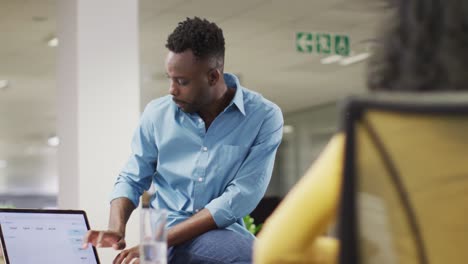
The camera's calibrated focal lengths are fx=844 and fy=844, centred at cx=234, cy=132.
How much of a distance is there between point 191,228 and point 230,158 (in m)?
0.27

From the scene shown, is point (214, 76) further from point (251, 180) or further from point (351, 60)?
point (351, 60)

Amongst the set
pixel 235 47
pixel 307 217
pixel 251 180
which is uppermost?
pixel 235 47

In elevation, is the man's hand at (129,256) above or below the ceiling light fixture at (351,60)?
below

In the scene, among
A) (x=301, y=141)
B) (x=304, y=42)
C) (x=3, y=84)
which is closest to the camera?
(x=304, y=42)

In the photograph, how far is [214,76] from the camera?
2320 millimetres

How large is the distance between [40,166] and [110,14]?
20.0 m

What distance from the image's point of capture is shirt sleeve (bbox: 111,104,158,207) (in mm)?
2385

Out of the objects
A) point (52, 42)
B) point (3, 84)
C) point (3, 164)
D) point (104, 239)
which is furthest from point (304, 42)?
point (3, 164)

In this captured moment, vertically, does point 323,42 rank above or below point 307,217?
above

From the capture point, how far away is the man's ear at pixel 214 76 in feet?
7.55

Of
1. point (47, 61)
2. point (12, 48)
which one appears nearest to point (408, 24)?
point (12, 48)

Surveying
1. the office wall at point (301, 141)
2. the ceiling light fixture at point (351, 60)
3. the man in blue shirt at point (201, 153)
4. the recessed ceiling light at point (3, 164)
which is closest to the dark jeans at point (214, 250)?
the man in blue shirt at point (201, 153)

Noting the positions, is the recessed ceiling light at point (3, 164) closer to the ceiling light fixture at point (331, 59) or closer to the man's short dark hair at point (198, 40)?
the ceiling light fixture at point (331, 59)

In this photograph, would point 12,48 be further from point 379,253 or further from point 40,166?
point 40,166
